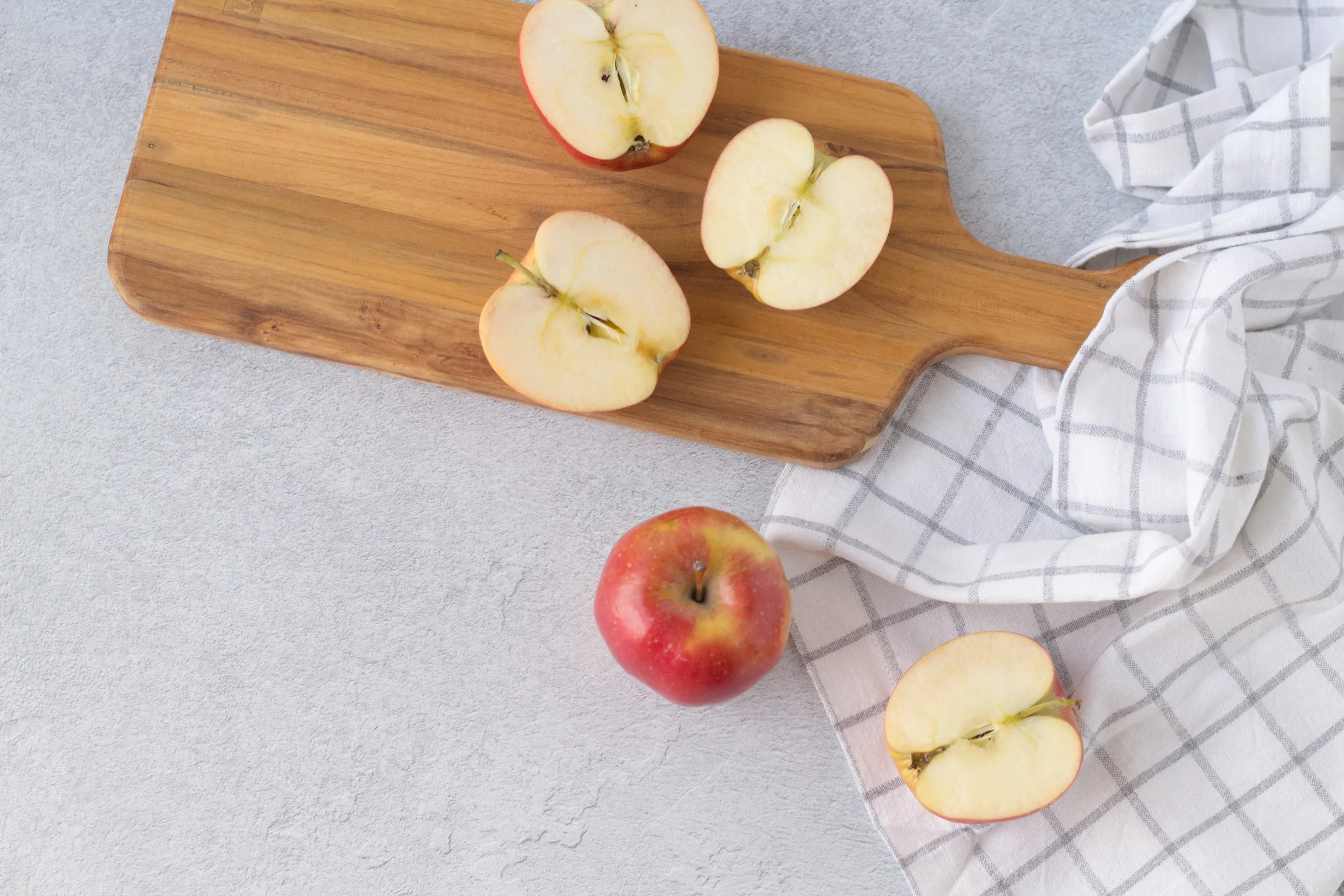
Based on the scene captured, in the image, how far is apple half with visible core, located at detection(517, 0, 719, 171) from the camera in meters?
1.14

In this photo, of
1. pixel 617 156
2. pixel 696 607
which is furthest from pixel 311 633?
pixel 617 156

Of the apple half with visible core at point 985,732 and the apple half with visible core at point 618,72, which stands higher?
the apple half with visible core at point 618,72

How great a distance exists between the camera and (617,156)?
116 centimetres

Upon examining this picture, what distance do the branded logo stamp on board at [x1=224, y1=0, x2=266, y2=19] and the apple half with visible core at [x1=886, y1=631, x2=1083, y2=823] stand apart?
1063 mm

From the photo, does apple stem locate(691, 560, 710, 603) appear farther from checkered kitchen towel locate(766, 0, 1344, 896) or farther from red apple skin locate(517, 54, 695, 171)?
red apple skin locate(517, 54, 695, 171)

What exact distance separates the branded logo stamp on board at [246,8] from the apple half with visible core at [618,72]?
33 centimetres

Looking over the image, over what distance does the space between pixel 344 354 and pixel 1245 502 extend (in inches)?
40.7

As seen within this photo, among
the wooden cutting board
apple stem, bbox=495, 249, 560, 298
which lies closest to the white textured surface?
the wooden cutting board

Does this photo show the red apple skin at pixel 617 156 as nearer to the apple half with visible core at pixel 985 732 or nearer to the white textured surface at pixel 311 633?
the white textured surface at pixel 311 633

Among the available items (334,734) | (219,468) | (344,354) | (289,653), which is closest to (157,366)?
(219,468)

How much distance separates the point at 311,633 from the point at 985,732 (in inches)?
30.2

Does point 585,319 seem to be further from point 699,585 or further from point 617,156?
point 699,585

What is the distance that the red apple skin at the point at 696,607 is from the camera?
106cm

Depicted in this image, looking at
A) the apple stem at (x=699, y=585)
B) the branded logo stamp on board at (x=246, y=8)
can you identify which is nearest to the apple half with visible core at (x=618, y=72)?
the branded logo stamp on board at (x=246, y=8)
